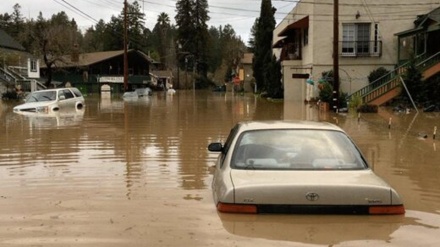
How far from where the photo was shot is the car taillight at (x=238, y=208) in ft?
18.1

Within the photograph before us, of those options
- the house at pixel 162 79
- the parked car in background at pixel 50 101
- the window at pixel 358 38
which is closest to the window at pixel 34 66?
the house at pixel 162 79

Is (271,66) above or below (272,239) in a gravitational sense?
above

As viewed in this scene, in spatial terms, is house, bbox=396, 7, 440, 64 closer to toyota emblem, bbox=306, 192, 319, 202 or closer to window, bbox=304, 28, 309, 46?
window, bbox=304, 28, 309, 46

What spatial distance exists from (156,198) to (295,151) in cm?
219

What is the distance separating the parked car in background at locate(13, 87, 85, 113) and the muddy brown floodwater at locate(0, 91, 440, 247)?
1120cm

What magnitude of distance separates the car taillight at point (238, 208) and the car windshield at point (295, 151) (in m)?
0.62

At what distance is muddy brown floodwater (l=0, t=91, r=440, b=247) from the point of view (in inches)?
208

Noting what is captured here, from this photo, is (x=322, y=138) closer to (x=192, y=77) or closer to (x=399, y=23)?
(x=399, y=23)

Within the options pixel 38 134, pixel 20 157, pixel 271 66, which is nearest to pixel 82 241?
pixel 20 157

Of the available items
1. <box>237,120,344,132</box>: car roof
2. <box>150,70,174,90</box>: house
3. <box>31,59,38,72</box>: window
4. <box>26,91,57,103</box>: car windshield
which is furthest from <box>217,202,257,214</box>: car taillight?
<box>150,70,174,90</box>: house

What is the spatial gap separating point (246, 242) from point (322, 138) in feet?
7.17

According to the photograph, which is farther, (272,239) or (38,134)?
(38,134)

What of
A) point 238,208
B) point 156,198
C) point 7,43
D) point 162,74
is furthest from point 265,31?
point 238,208

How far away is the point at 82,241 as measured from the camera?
5309 mm
